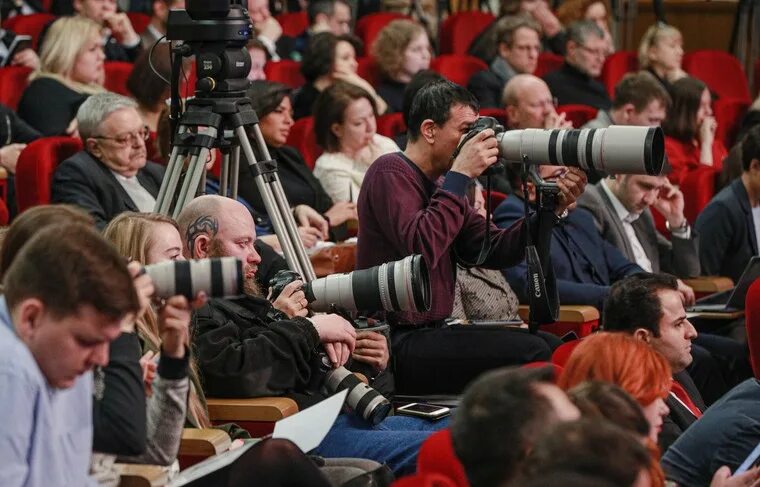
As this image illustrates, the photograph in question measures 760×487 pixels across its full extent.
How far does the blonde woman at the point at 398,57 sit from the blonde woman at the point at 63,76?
1.40m

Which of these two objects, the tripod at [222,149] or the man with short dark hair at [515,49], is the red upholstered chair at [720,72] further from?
the tripod at [222,149]

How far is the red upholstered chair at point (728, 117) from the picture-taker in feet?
19.8

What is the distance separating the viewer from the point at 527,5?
23.4ft

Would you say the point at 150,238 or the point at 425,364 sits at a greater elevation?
the point at 150,238

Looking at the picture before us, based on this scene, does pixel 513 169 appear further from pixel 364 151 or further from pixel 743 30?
pixel 743 30

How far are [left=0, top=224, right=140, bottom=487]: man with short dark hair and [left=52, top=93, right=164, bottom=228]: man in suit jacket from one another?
1879 millimetres

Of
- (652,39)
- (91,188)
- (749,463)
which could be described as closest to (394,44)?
(652,39)

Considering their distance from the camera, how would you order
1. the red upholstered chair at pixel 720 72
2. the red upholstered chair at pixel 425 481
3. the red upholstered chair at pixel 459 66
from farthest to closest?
the red upholstered chair at pixel 720 72, the red upholstered chair at pixel 459 66, the red upholstered chair at pixel 425 481

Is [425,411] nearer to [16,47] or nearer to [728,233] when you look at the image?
[728,233]

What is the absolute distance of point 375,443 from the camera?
268cm

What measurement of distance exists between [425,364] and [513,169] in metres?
0.98

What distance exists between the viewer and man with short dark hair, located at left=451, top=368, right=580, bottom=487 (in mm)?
1698

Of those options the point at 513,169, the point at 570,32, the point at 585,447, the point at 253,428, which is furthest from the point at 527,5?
the point at 585,447

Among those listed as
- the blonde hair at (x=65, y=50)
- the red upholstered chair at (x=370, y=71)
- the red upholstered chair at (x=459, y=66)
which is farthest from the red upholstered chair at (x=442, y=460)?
the red upholstered chair at (x=459, y=66)
